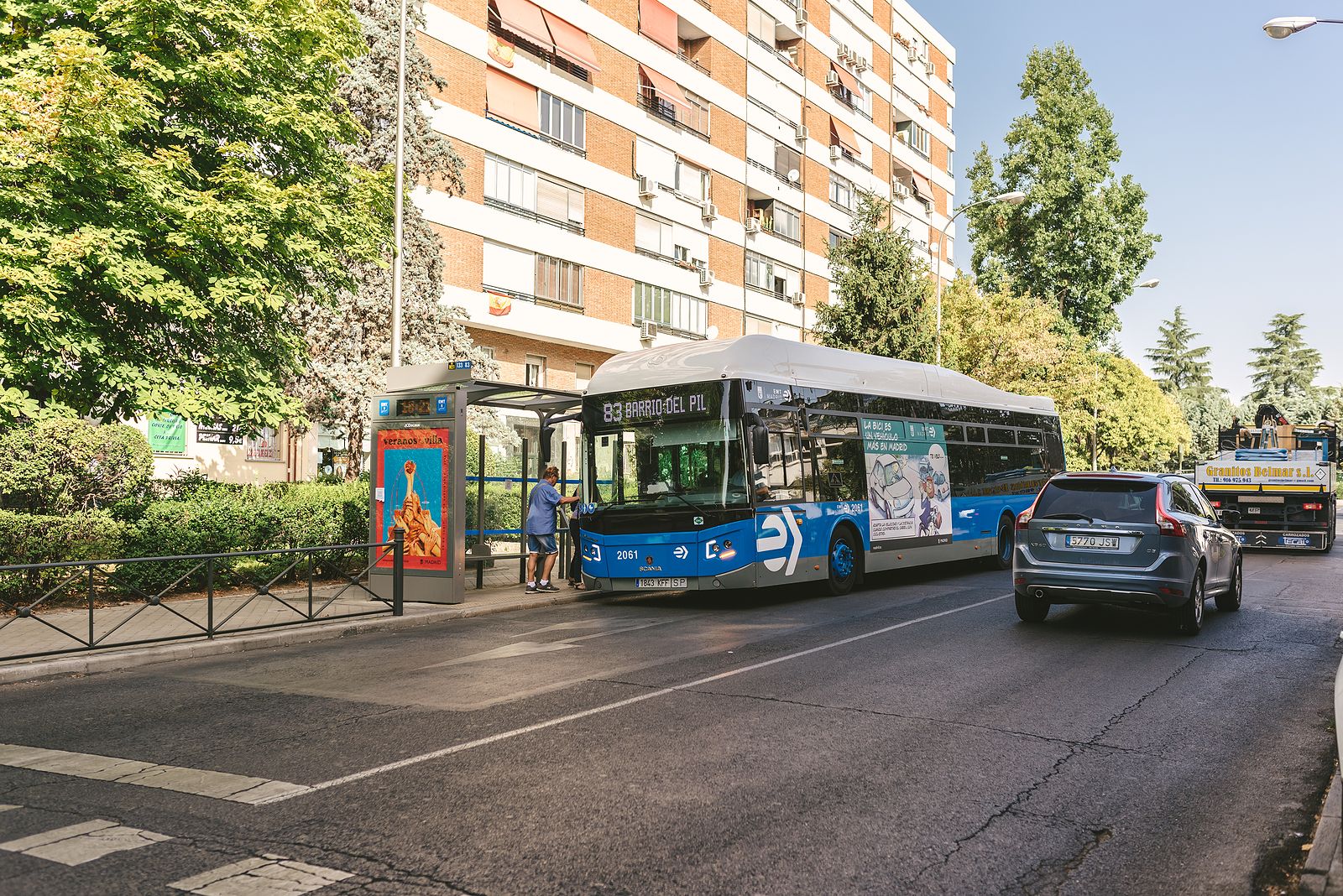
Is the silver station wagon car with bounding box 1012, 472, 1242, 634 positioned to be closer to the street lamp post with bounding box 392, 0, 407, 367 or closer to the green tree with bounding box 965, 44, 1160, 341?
the street lamp post with bounding box 392, 0, 407, 367

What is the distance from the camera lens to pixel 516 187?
28.9 meters

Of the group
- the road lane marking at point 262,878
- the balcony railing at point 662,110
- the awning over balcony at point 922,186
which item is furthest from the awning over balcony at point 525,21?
the awning over balcony at point 922,186

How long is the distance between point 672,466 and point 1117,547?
17.6ft

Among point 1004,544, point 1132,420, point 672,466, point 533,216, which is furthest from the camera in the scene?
point 1132,420

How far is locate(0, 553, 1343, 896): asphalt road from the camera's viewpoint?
414 centimetres

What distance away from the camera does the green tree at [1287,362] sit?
112062mm

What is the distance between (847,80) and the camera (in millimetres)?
46844

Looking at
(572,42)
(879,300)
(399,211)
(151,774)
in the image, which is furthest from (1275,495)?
(151,774)

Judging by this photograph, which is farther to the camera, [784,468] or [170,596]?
[784,468]

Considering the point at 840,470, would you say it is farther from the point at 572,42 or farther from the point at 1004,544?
the point at 572,42

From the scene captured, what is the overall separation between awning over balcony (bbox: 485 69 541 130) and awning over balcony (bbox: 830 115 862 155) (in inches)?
786

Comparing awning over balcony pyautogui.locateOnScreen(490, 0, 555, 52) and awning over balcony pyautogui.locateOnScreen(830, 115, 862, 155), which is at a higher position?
awning over balcony pyautogui.locateOnScreen(830, 115, 862, 155)

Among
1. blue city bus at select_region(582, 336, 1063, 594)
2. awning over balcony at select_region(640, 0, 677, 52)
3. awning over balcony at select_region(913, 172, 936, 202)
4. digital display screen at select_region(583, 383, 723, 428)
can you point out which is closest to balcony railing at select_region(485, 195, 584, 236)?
awning over balcony at select_region(640, 0, 677, 52)

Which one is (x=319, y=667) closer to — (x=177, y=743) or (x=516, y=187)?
(x=177, y=743)
